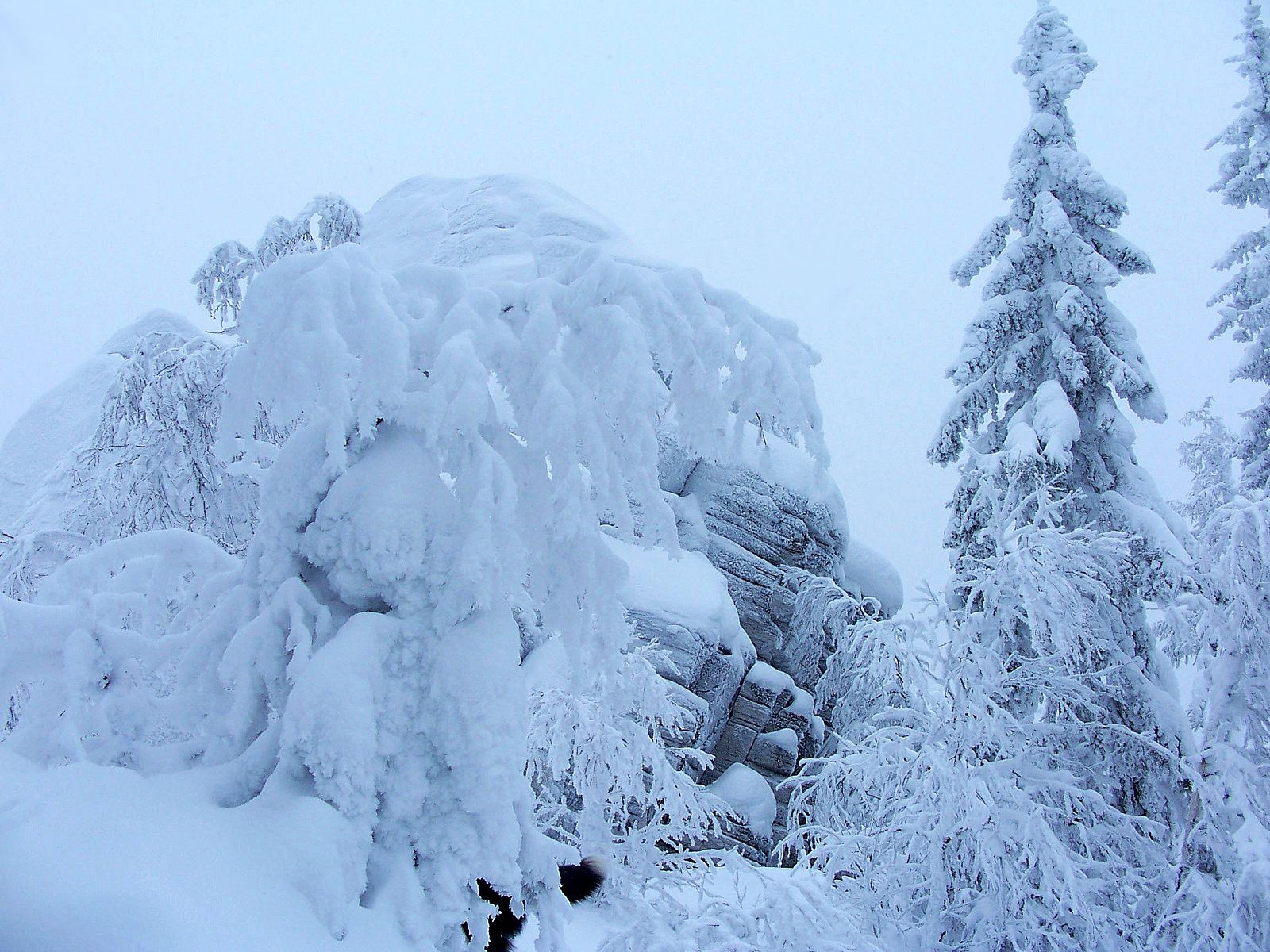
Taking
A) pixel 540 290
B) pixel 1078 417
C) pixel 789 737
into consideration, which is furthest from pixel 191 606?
pixel 789 737

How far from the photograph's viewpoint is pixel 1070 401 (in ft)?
40.6

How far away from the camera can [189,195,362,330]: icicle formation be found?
422 inches

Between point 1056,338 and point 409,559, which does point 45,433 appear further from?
point 1056,338

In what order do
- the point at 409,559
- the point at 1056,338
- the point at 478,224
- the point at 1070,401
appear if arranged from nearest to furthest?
the point at 409,559 → the point at 1056,338 → the point at 1070,401 → the point at 478,224

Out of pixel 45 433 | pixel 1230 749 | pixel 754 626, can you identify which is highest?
pixel 1230 749

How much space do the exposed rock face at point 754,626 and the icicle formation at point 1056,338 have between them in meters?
4.01

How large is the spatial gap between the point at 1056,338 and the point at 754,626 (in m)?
8.35

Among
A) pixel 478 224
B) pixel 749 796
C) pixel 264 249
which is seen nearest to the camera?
pixel 264 249

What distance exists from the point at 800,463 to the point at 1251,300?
28.5 feet

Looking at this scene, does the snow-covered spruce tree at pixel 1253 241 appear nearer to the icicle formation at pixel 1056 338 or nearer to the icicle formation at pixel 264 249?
the icicle formation at pixel 1056 338

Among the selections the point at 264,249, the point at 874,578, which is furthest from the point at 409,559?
the point at 874,578

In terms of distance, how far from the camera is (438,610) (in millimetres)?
3639

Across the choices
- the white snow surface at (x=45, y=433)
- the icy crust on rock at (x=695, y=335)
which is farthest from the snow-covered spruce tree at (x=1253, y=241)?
the white snow surface at (x=45, y=433)

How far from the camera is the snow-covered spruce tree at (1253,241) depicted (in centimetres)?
1370
